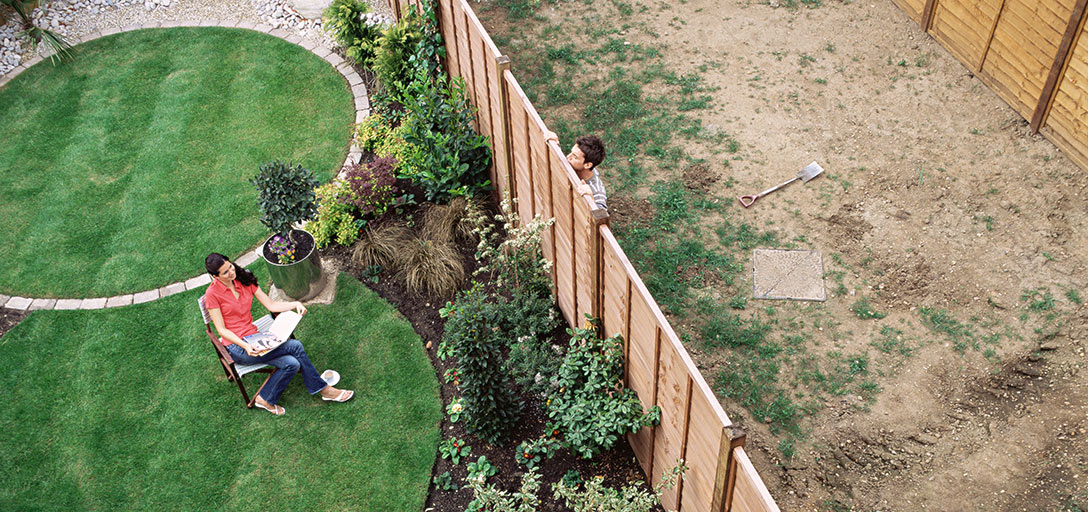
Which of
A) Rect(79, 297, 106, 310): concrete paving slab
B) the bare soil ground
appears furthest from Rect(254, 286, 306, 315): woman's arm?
the bare soil ground

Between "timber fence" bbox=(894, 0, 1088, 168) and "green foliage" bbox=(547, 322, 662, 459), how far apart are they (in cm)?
660

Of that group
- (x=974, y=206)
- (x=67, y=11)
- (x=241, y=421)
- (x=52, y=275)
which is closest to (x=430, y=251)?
(x=241, y=421)

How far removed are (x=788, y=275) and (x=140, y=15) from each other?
10.8 m

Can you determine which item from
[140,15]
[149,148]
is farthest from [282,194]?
[140,15]

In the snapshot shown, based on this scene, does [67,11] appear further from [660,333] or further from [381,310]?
[660,333]

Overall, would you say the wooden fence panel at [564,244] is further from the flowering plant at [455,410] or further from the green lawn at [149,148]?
the green lawn at [149,148]

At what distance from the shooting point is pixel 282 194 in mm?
7934

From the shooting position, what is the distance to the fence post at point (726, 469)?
15.4ft

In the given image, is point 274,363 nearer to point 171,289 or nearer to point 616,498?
point 171,289

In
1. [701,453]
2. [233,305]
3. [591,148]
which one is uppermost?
[591,148]

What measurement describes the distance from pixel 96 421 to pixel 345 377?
7.42 ft

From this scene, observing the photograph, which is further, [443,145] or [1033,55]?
[1033,55]

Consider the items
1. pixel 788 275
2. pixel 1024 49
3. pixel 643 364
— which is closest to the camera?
pixel 643 364

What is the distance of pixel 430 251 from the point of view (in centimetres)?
851
